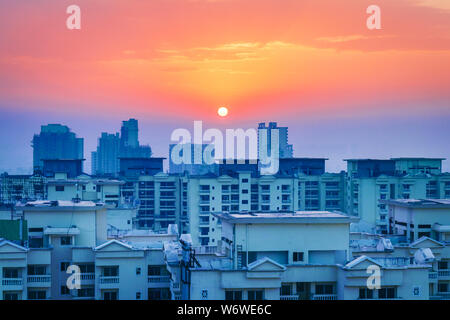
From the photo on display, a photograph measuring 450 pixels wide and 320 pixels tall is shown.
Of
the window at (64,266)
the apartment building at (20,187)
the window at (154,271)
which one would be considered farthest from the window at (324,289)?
the apartment building at (20,187)

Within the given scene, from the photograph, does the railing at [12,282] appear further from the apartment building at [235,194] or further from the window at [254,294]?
the apartment building at [235,194]

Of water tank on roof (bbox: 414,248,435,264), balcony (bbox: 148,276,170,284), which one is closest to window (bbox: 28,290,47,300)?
balcony (bbox: 148,276,170,284)

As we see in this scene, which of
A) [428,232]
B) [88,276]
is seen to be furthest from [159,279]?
[428,232]

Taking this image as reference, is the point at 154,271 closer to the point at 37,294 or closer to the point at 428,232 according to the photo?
the point at 37,294
